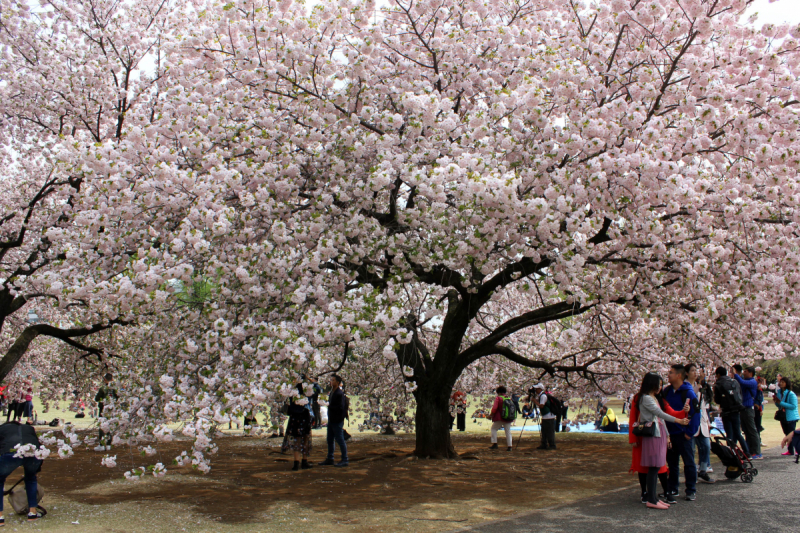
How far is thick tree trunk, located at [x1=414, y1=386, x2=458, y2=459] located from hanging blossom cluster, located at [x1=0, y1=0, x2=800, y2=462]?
9.83ft

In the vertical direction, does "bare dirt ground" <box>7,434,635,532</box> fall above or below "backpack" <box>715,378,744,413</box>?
below

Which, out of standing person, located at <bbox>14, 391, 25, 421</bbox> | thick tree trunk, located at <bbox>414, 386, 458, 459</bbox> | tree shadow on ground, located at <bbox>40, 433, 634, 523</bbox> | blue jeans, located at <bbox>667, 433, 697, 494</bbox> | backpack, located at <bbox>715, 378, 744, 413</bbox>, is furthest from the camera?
standing person, located at <bbox>14, 391, 25, 421</bbox>

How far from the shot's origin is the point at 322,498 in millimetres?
7711

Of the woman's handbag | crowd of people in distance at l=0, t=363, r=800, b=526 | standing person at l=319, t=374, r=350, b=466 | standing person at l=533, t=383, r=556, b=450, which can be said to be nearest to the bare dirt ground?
standing person at l=319, t=374, r=350, b=466

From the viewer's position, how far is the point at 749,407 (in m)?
10.5

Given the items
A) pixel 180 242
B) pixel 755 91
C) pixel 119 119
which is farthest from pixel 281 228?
pixel 119 119

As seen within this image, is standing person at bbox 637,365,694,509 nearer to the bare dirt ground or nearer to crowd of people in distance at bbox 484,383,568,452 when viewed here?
the bare dirt ground

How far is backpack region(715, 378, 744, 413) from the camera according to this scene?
32.0 ft

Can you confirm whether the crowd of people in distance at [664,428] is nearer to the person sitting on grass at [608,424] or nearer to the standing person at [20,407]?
the person sitting on grass at [608,424]

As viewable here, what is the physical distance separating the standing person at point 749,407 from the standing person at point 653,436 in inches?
190

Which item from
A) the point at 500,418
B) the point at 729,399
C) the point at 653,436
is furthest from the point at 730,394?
the point at 500,418

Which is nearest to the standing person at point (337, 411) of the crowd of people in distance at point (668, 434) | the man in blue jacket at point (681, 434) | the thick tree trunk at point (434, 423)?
the thick tree trunk at point (434, 423)

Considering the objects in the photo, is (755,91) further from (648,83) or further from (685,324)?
(685,324)

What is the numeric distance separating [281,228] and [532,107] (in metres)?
3.38
